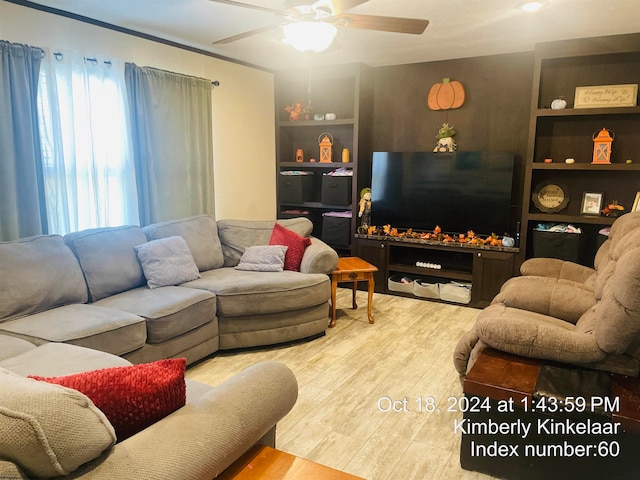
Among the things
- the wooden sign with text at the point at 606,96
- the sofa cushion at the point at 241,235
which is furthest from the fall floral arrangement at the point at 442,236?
the wooden sign with text at the point at 606,96

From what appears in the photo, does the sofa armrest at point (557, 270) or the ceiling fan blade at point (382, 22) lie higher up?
the ceiling fan blade at point (382, 22)

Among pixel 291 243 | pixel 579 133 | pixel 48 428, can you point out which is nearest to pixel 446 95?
pixel 579 133

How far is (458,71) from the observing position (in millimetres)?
4867

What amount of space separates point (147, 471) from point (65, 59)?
3.25 metres

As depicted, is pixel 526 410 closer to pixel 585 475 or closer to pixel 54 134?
pixel 585 475

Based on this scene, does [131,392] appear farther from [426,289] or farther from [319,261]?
[426,289]

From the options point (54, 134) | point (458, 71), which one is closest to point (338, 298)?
point (458, 71)

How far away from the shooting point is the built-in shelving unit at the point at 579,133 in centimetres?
410

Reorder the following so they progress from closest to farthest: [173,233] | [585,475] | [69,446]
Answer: [69,446] < [585,475] < [173,233]

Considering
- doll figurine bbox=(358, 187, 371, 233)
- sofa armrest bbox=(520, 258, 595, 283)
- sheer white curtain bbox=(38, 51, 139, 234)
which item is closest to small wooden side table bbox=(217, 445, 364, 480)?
sheer white curtain bbox=(38, 51, 139, 234)

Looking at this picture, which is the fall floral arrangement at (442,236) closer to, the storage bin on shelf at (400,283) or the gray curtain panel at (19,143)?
the storage bin on shelf at (400,283)

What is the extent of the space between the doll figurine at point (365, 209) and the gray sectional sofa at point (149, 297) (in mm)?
1148

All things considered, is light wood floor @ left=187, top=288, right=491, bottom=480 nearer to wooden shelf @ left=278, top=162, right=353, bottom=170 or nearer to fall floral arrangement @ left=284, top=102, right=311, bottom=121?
wooden shelf @ left=278, top=162, right=353, bottom=170

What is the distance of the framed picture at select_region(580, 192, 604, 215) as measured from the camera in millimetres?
4359
